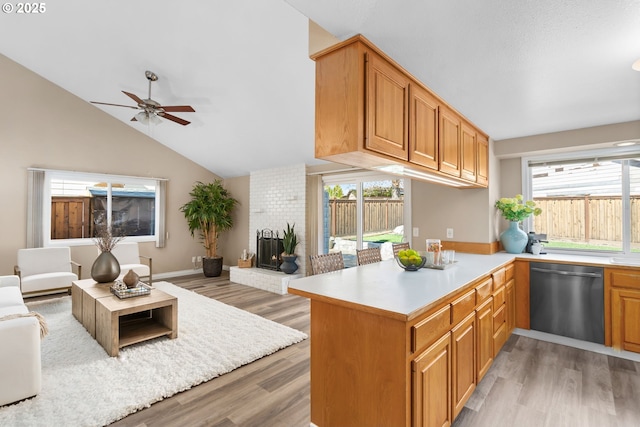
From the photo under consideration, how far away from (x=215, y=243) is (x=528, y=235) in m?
5.77

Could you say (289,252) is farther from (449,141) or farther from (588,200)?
(588,200)

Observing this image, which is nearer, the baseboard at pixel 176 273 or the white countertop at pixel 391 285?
the white countertop at pixel 391 285

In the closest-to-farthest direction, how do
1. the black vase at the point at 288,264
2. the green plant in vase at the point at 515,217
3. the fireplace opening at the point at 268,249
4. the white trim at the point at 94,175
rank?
the green plant in vase at the point at 515,217 → the white trim at the point at 94,175 → the black vase at the point at 288,264 → the fireplace opening at the point at 268,249

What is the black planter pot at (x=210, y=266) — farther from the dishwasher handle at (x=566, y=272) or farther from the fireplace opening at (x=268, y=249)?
the dishwasher handle at (x=566, y=272)

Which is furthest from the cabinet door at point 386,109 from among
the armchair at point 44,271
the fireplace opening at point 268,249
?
the armchair at point 44,271

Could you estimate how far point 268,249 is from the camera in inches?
239

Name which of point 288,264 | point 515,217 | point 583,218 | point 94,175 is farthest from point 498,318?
point 94,175

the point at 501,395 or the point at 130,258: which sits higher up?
the point at 130,258

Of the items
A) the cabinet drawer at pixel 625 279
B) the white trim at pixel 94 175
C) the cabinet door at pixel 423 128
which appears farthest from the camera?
the white trim at pixel 94 175

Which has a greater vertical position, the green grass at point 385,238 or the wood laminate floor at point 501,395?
the green grass at point 385,238

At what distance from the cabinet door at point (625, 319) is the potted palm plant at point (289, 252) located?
411 cm

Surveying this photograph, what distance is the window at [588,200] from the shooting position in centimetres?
340

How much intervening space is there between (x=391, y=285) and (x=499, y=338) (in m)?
1.63

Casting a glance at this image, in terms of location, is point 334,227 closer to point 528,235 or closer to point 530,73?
point 528,235
